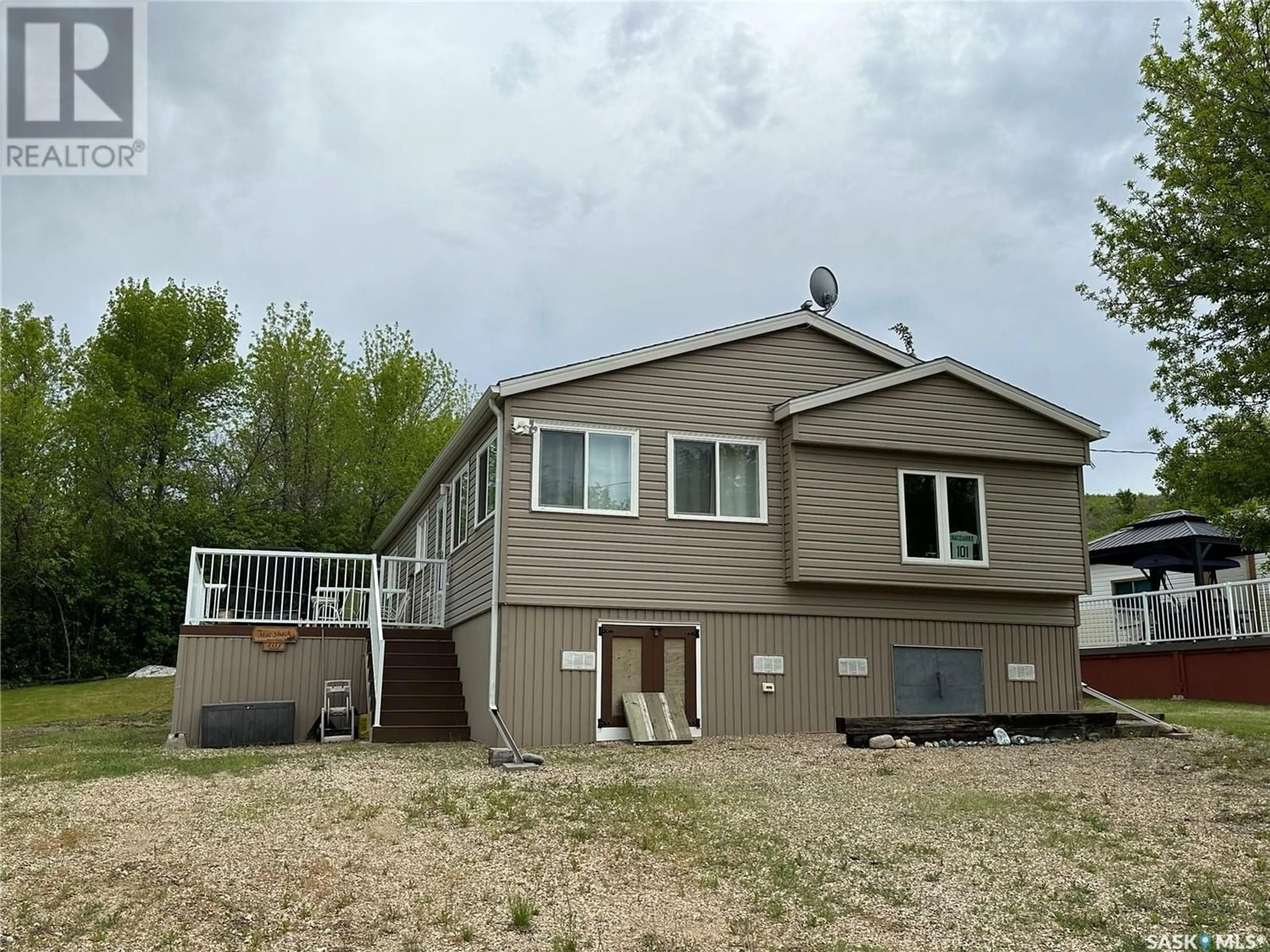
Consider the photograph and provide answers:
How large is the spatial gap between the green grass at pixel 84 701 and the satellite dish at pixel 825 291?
13.6 metres

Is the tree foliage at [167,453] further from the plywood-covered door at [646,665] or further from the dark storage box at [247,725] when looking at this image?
the plywood-covered door at [646,665]

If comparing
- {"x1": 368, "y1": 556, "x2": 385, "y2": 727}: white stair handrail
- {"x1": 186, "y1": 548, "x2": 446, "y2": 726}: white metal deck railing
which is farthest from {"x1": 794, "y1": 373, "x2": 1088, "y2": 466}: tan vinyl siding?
{"x1": 186, "y1": 548, "x2": 446, "y2": 726}: white metal deck railing

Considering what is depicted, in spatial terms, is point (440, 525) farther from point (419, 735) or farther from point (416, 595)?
point (419, 735)

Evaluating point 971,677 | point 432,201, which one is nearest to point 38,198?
point 432,201

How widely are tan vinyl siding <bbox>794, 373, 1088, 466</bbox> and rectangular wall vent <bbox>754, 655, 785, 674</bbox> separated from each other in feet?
9.03

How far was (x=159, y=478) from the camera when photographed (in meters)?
28.6

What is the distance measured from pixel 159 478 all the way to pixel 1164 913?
28.4m

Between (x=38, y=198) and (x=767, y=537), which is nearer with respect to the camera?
(x=767, y=537)

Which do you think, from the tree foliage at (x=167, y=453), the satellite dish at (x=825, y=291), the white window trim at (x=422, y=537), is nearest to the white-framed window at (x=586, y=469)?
the satellite dish at (x=825, y=291)

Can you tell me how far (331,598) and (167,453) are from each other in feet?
55.2

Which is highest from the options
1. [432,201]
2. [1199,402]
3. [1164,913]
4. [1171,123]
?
[432,201]

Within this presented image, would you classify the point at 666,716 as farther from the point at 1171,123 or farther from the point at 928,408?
the point at 1171,123

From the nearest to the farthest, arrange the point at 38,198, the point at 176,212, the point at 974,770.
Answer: the point at 974,770 → the point at 38,198 → the point at 176,212

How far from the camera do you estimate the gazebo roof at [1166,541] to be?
64.3 feet
